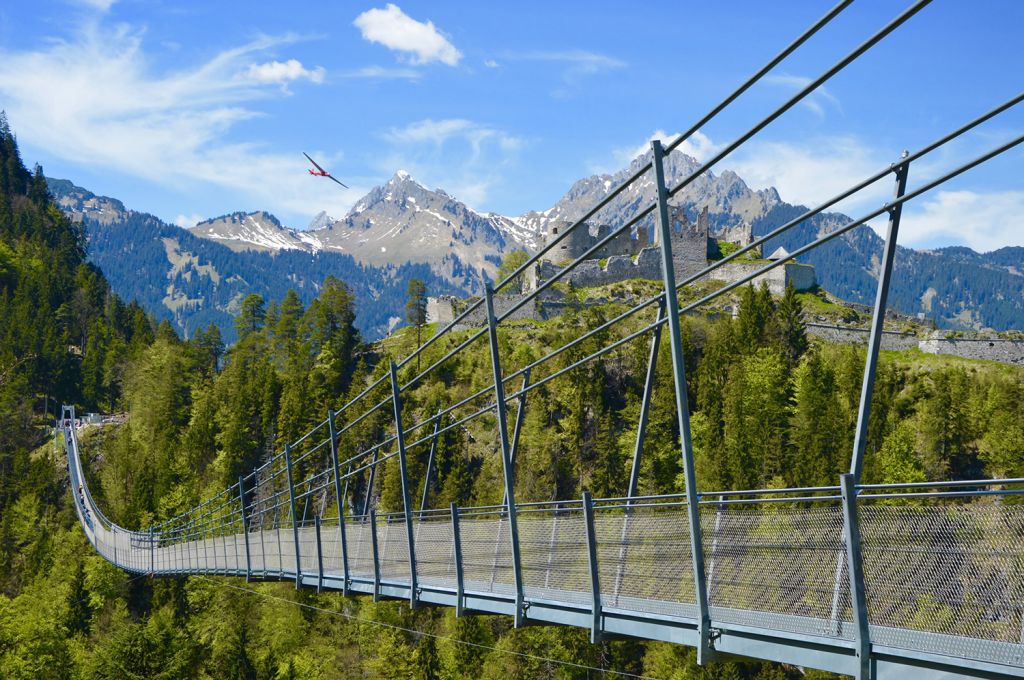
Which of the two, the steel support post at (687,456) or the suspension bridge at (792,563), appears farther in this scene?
the steel support post at (687,456)

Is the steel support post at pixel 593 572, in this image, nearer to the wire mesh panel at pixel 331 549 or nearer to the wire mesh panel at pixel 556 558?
the wire mesh panel at pixel 556 558

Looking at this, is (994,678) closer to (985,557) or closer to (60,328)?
(985,557)

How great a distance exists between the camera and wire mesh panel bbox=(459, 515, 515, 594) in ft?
32.0

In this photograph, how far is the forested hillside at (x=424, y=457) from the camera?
1650 inches

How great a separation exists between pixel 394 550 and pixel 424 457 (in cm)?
3478

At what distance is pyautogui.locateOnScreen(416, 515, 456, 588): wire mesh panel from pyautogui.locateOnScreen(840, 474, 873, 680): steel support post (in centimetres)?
578

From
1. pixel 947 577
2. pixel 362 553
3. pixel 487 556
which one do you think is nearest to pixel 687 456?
pixel 947 577

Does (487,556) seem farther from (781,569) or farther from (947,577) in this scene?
(947,577)

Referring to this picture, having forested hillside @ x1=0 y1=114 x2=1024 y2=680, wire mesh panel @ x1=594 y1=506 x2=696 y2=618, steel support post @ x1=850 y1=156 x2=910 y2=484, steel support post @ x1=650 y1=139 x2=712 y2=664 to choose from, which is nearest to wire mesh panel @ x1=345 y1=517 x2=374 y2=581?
wire mesh panel @ x1=594 y1=506 x2=696 y2=618

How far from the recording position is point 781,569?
616 centimetres

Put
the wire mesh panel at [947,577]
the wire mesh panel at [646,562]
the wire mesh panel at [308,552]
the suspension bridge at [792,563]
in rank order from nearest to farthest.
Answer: the wire mesh panel at [947,577], the suspension bridge at [792,563], the wire mesh panel at [646,562], the wire mesh panel at [308,552]

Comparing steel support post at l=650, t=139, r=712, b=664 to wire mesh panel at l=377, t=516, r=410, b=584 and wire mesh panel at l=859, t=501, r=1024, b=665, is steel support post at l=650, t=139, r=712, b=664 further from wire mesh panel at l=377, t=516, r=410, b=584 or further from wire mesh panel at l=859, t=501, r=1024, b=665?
wire mesh panel at l=377, t=516, r=410, b=584

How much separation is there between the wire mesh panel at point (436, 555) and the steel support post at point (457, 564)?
0.26 m

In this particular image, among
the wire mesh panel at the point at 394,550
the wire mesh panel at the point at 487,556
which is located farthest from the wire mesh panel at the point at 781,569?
the wire mesh panel at the point at 394,550
